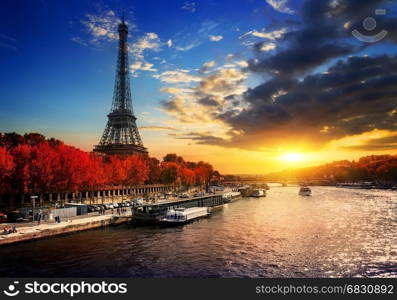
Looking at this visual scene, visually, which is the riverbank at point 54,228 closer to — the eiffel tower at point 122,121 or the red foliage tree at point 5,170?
the red foliage tree at point 5,170

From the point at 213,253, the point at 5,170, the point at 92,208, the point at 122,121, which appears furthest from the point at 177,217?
the point at 122,121

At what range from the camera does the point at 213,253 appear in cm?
3469

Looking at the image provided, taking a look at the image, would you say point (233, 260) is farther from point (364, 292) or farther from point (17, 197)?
point (17, 197)

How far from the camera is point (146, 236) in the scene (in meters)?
45.2

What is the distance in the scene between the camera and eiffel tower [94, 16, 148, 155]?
137038 mm

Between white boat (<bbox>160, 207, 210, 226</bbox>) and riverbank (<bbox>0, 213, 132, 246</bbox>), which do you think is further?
white boat (<bbox>160, 207, 210, 226</bbox>)

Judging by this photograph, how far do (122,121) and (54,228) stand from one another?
339ft

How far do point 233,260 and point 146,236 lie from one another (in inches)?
658

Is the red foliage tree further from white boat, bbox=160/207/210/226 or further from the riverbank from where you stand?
white boat, bbox=160/207/210/226

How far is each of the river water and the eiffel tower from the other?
88.5 m

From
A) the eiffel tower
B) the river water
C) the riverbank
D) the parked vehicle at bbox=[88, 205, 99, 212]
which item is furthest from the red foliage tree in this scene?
the eiffel tower

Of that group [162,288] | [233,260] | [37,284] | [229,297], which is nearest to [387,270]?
[233,260]

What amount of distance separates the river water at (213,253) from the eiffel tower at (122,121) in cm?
8845

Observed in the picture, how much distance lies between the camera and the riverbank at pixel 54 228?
118ft
